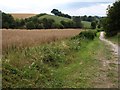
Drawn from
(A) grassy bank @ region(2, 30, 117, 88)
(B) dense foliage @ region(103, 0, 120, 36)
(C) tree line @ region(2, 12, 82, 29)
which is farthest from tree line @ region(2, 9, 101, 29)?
(A) grassy bank @ region(2, 30, 117, 88)

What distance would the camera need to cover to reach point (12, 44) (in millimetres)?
15273

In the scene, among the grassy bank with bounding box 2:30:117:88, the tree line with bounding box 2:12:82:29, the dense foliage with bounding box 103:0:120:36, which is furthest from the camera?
the dense foliage with bounding box 103:0:120:36

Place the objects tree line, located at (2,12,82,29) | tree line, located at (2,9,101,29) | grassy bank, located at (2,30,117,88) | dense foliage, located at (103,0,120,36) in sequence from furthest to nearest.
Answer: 1. dense foliage, located at (103,0,120,36)
2. tree line, located at (2,9,101,29)
3. tree line, located at (2,12,82,29)
4. grassy bank, located at (2,30,117,88)

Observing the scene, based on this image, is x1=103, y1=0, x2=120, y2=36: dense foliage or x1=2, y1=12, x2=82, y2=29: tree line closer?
x1=2, y1=12, x2=82, y2=29: tree line

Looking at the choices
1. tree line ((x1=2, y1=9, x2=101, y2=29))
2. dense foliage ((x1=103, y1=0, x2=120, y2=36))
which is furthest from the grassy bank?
dense foliage ((x1=103, y1=0, x2=120, y2=36))

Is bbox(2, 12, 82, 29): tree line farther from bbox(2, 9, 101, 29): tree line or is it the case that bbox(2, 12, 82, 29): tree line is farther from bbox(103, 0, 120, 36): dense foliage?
bbox(103, 0, 120, 36): dense foliage

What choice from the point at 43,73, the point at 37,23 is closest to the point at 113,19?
the point at 37,23

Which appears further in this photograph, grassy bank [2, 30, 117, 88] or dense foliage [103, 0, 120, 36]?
dense foliage [103, 0, 120, 36]

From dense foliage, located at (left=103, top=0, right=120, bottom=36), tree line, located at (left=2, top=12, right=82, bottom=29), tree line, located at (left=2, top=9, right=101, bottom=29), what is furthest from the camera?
dense foliage, located at (left=103, top=0, right=120, bottom=36)

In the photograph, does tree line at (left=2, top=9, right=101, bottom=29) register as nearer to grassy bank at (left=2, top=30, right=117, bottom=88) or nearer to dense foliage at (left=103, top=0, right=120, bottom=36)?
dense foliage at (left=103, top=0, right=120, bottom=36)

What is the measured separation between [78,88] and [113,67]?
199 inches

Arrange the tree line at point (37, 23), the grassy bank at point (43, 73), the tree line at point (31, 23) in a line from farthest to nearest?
the tree line at point (37, 23), the tree line at point (31, 23), the grassy bank at point (43, 73)

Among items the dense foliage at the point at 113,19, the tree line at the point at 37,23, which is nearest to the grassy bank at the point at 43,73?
the tree line at the point at 37,23

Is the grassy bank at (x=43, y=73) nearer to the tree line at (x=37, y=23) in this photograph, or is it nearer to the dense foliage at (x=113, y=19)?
the tree line at (x=37, y=23)
